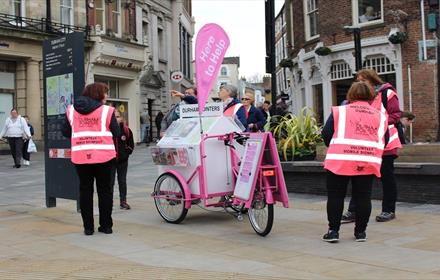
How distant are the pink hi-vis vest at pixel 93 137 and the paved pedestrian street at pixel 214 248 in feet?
3.22

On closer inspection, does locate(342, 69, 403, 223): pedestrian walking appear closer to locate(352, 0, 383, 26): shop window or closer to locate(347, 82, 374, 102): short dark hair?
locate(347, 82, 374, 102): short dark hair

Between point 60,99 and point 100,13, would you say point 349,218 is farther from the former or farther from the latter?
point 100,13

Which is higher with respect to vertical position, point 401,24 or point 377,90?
point 401,24

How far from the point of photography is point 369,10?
23438 millimetres

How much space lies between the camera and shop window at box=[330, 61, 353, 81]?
79.8 feet

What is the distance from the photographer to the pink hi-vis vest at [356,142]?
20.6 ft

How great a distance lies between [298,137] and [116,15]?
76.2 feet

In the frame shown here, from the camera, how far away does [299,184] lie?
10469 millimetres

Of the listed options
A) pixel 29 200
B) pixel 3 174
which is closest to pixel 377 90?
pixel 29 200

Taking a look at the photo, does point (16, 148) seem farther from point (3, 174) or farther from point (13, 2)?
point (13, 2)

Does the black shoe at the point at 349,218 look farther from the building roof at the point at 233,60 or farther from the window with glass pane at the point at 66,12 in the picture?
the building roof at the point at 233,60

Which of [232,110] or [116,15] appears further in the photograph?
[116,15]

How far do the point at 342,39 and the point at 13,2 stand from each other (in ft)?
47.2

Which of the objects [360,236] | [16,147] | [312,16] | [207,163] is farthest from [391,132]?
[312,16]
